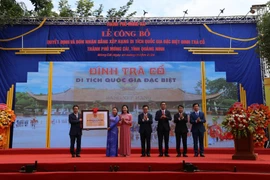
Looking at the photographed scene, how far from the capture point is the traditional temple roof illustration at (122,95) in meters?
7.08

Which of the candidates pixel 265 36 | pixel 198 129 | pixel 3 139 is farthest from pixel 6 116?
pixel 265 36

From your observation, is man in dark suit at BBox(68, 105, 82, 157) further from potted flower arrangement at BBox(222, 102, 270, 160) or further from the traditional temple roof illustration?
potted flower arrangement at BBox(222, 102, 270, 160)

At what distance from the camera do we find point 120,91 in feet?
23.4

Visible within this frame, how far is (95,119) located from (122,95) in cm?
202

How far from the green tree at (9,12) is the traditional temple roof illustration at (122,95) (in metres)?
1.90

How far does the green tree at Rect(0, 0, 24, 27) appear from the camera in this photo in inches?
270

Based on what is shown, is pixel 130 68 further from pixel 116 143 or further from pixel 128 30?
pixel 116 143

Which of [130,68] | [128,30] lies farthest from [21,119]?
[128,30]

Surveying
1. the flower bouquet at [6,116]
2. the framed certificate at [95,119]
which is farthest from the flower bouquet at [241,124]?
the flower bouquet at [6,116]

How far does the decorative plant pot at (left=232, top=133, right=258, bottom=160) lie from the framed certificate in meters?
2.31

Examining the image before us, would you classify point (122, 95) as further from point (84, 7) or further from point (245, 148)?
point (84, 7)
